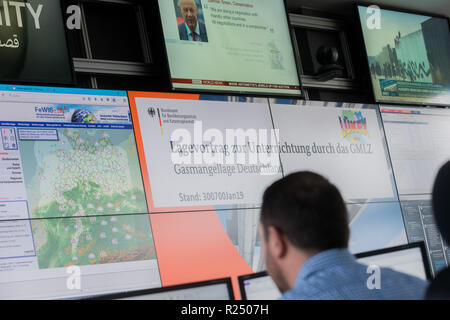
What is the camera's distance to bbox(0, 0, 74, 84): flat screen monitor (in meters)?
2.66

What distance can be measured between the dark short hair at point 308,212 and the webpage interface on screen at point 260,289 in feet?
1.23

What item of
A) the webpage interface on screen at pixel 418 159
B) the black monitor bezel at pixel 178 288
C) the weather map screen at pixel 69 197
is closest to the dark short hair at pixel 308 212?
the black monitor bezel at pixel 178 288

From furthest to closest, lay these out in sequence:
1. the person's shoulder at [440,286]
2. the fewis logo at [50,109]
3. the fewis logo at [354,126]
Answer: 1. the fewis logo at [354,126]
2. the fewis logo at [50,109]
3. the person's shoulder at [440,286]

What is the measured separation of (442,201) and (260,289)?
798 millimetres

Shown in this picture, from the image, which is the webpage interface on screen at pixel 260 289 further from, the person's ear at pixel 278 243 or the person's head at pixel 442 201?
the person's head at pixel 442 201

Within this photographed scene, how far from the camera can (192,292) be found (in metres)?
1.55

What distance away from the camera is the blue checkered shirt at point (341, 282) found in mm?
1101

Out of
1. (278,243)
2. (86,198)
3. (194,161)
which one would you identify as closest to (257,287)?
(278,243)

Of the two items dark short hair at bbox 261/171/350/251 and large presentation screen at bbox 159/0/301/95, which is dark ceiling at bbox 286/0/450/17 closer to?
large presentation screen at bbox 159/0/301/95

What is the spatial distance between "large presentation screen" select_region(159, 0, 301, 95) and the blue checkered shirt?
6.68ft

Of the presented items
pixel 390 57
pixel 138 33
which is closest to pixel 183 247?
pixel 138 33

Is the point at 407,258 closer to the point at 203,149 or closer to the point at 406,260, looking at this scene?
the point at 406,260

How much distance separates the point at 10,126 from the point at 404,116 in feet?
8.69
